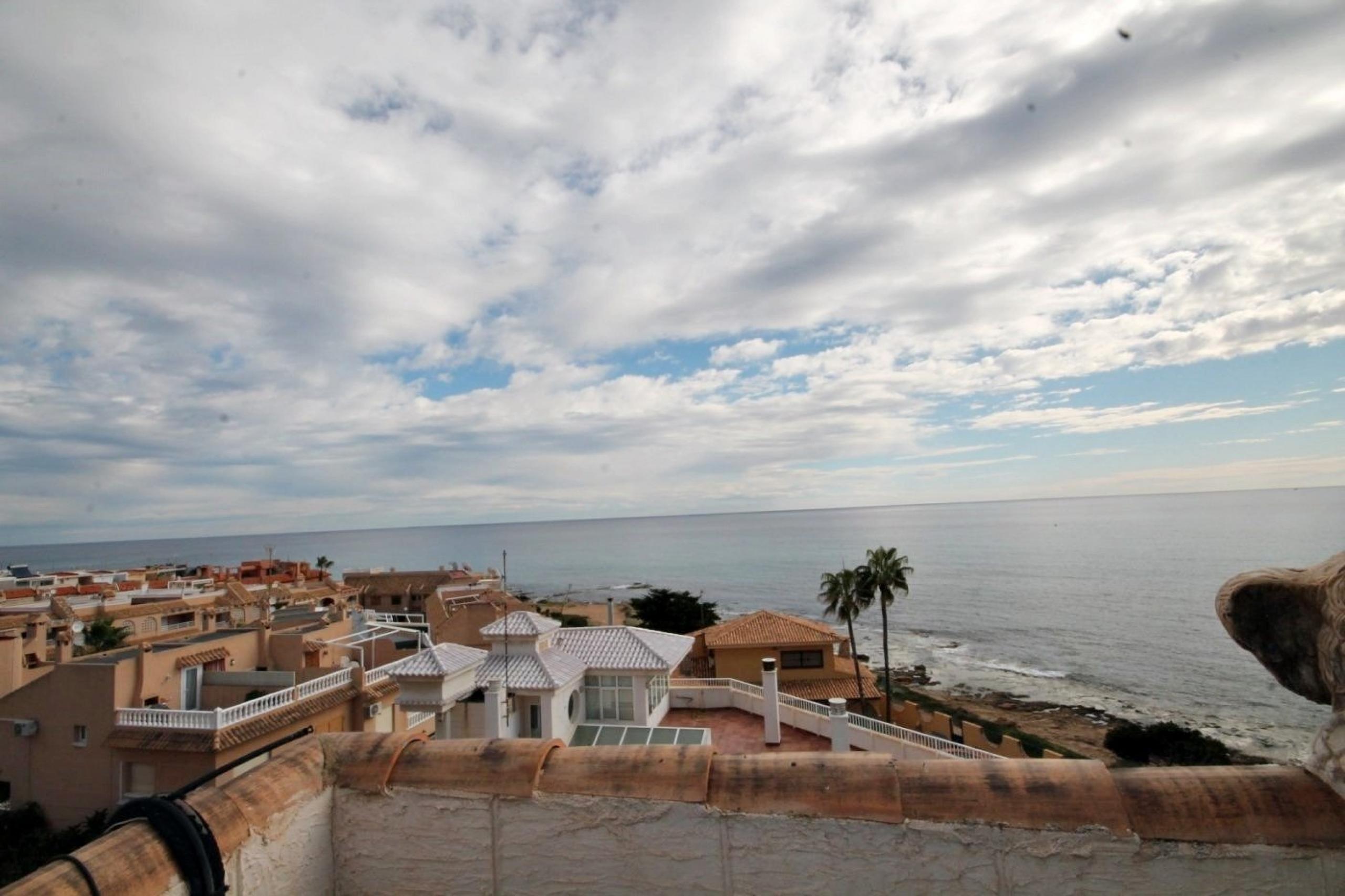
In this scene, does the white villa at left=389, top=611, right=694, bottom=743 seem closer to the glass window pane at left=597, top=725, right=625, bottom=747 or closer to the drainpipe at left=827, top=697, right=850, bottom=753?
the glass window pane at left=597, top=725, right=625, bottom=747

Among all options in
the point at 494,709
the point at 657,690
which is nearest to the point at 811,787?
the point at 494,709

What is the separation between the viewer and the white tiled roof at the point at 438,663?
2034 cm

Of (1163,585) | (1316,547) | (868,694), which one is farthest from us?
(1316,547)

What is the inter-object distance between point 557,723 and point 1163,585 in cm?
9571

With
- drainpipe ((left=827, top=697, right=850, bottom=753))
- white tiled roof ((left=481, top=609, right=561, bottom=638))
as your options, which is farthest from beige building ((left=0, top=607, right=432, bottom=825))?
drainpipe ((left=827, top=697, right=850, bottom=753))

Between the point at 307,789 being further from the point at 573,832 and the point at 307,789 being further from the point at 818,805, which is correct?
the point at 818,805

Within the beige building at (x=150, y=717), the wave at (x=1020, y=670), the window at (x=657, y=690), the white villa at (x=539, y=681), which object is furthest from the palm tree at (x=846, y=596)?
the beige building at (x=150, y=717)

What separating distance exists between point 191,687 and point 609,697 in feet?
44.2

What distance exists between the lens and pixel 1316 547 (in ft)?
381

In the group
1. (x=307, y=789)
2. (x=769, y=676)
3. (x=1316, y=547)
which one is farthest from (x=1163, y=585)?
Result: (x=307, y=789)

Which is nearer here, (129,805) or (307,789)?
(129,805)

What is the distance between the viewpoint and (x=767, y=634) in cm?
3803

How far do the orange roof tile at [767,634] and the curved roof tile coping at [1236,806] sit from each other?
35075 mm

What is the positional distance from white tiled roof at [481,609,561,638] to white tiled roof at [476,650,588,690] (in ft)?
1.97
